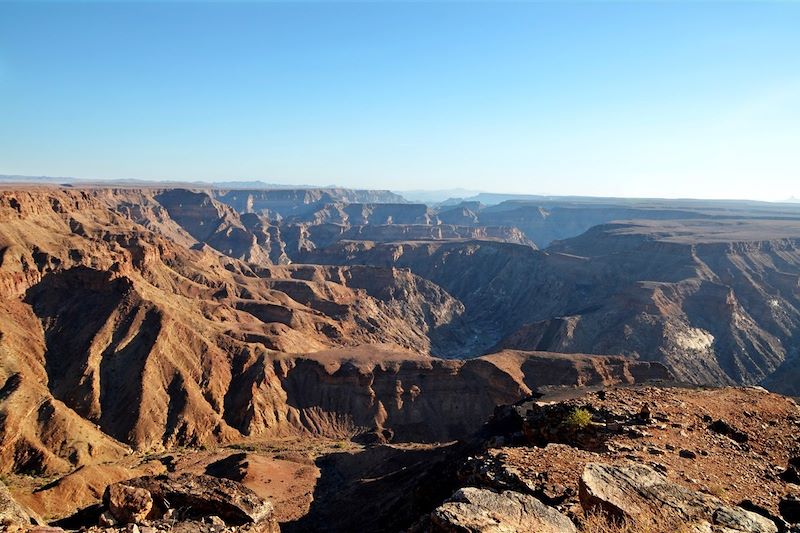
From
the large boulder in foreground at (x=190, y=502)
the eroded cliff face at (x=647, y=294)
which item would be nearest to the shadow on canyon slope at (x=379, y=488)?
the large boulder in foreground at (x=190, y=502)

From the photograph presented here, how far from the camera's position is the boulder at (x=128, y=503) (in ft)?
64.9

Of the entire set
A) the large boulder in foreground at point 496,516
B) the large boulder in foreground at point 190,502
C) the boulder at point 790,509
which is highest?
the large boulder in foreground at point 496,516

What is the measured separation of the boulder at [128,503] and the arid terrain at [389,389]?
0.14m

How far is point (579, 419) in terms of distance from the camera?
24547 millimetres

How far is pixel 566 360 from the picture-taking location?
8169cm

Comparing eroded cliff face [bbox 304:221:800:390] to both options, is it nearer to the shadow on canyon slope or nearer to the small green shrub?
the shadow on canyon slope

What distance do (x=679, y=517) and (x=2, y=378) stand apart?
65.1 m

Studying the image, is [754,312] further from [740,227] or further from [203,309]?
[203,309]

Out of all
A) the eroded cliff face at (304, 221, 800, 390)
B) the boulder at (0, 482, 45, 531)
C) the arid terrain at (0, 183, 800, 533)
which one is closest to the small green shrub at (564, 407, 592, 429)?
the arid terrain at (0, 183, 800, 533)

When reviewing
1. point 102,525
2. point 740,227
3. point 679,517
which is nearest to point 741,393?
point 679,517

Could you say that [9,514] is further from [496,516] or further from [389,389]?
[389,389]

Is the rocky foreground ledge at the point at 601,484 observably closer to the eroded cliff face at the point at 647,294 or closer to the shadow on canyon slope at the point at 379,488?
the shadow on canyon slope at the point at 379,488

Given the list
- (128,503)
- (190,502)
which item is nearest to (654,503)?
(190,502)

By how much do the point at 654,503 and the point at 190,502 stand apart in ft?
56.3
